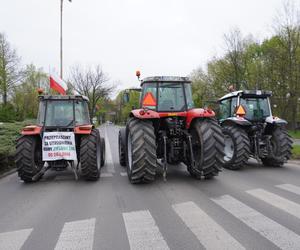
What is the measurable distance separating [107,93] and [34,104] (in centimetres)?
1476

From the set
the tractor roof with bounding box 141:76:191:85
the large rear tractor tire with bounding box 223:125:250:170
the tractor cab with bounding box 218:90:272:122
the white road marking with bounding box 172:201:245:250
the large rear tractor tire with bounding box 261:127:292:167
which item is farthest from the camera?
the tractor cab with bounding box 218:90:272:122

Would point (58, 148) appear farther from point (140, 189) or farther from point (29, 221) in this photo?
point (29, 221)

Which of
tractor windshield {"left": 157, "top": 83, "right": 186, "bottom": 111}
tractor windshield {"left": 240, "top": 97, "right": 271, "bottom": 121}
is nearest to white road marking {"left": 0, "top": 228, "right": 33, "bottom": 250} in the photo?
tractor windshield {"left": 157, "top": 83, "right": 186, "bottom": 111}

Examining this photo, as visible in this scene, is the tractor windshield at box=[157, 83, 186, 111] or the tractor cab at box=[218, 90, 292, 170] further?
the tractor cab at box=[218, 90, 292, 170]

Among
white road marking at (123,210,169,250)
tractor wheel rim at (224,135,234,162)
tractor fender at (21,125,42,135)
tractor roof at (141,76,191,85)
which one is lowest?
white road marking at (123,210,169,250)

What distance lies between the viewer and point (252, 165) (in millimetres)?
11133

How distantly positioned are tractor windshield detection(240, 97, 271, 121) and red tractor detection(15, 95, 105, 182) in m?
5.34

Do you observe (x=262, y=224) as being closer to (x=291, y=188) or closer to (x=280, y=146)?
(x=291, y=188)

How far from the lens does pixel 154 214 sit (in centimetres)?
557

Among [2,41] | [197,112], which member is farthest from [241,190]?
[2,41]

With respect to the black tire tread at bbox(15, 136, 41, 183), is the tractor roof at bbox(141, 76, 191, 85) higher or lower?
higher

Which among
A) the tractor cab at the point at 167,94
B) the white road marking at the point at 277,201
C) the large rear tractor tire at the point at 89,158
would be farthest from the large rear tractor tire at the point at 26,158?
the white road marking at the point at 277,201

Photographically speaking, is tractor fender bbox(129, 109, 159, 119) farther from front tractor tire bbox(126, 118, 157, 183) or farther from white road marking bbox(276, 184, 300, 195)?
white road marking bbox(276, 184, 300, 195)

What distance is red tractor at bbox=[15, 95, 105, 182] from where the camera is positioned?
824cm
